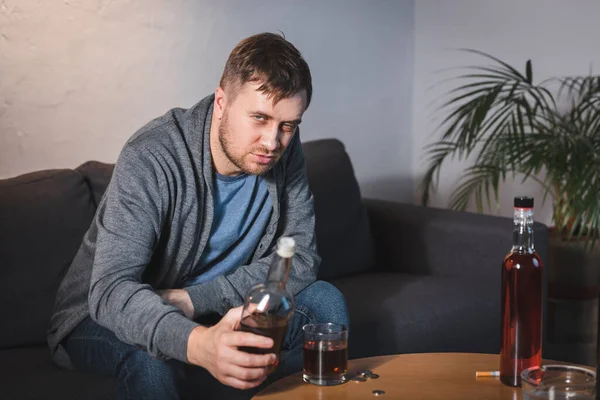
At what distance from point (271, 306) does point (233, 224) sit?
66 cm

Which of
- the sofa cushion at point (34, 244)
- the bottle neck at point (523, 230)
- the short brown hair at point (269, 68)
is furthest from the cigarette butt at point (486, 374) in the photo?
the sofa cushion at point (34, 244)

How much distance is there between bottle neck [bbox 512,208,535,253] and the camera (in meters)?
1.42

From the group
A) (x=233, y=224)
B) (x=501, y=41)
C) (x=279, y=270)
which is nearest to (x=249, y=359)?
(x=279, y=270)

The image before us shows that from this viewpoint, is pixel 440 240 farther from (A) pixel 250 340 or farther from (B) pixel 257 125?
(A) pixel 250 340

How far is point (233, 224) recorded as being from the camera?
1994 millimetres

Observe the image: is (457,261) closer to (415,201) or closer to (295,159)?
(295,159)

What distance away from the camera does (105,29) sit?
2715 mm

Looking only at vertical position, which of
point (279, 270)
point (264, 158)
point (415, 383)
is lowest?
point (415, 383)

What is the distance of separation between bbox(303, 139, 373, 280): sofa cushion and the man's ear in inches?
35.4

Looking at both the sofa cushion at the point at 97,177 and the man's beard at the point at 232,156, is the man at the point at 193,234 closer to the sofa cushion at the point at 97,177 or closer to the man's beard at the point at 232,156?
the man's beard at the point at 232,156

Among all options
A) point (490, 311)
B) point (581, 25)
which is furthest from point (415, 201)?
point (490, 311)

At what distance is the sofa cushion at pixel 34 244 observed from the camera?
6.98 ft

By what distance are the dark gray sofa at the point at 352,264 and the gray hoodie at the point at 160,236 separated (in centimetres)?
22

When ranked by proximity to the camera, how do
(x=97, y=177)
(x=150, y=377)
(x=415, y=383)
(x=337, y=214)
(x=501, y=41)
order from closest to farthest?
1. (x=415, y=383)
2. (x=150, y=377)
3. (x=97, y=177)
4. (x=337, y=214)
5. (x=501, y=41)
